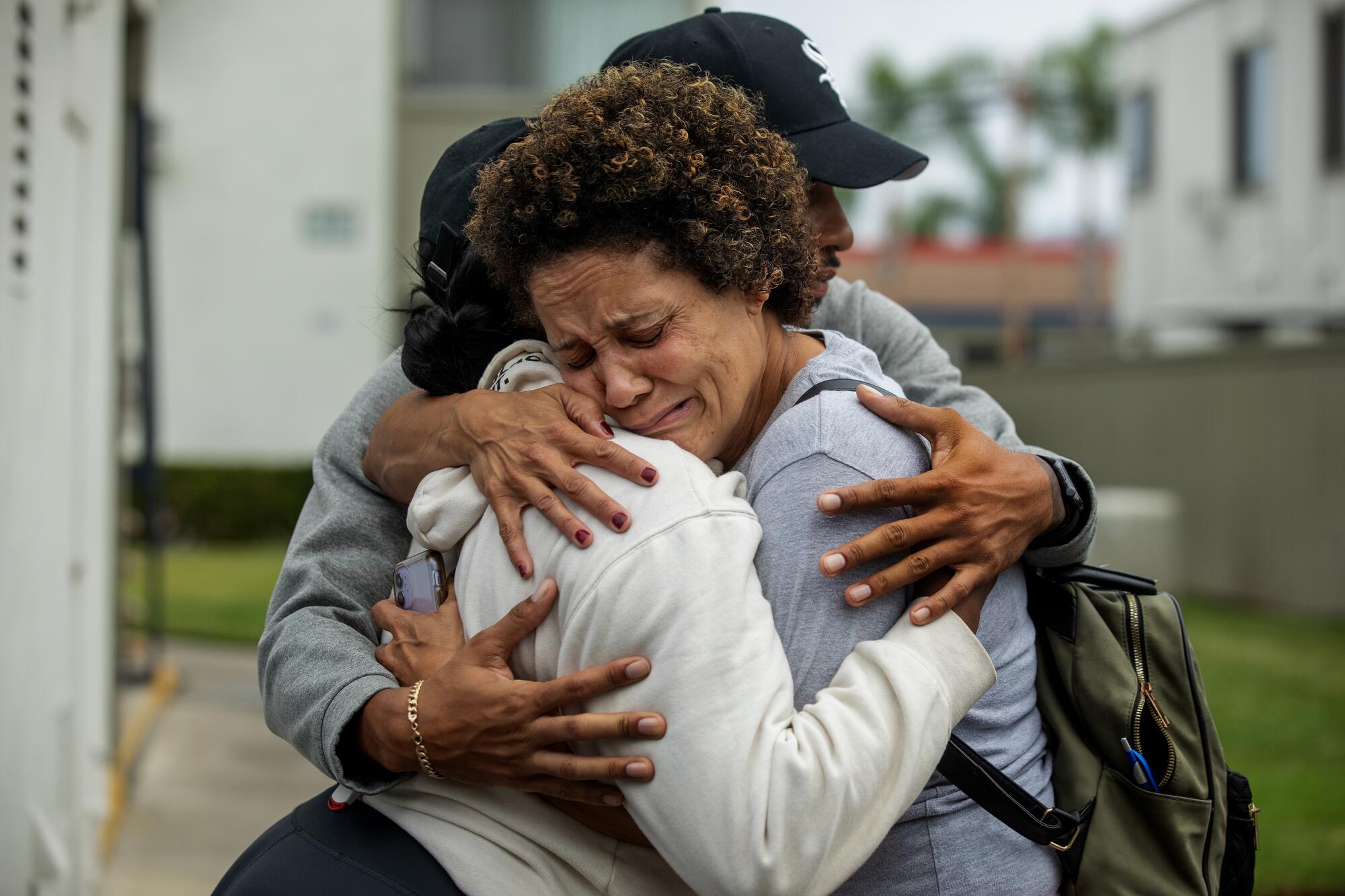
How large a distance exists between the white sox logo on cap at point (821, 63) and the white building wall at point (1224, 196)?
1211 centimetres

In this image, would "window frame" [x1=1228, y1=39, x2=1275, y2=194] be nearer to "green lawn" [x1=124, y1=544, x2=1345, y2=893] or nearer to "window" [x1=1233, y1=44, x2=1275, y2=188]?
"window" [x1=1233, y1=44, x2=1275, y2=188]

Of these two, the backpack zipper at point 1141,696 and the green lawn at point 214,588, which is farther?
the green lawn at point 214,588

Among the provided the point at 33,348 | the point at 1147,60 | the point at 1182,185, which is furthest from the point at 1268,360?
the point at 33,348

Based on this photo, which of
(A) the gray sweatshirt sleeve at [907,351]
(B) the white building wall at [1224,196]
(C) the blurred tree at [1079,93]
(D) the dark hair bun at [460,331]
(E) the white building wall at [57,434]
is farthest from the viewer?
(C) the blurred tree at [1079,93]

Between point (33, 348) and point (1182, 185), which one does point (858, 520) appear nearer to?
point (33, 348)

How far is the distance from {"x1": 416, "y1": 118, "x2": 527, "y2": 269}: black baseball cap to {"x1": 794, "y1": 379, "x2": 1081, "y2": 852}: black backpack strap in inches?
28.2

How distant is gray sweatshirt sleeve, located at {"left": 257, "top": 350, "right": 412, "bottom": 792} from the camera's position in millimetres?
1775

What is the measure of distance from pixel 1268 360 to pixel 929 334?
28.1ft

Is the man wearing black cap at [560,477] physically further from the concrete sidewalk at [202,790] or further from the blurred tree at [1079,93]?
the blurred tree at [1079,93]

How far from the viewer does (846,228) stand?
90.0 inches

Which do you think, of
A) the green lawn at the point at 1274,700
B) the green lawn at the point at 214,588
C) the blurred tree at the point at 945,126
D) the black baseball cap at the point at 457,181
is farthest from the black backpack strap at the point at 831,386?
the blurred tree at the point at 945,126

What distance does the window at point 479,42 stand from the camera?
1502 centimetres

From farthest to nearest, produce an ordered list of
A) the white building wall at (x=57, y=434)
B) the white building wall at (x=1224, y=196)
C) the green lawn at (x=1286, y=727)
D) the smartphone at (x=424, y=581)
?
the white building wall at (x=1224, y=196) < the green lawn at (x=1286, y=727) < the white building wall at (x=57, y=434) < the smartphone at (x=424, y=581)

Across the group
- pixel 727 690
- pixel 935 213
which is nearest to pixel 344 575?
pixel 727 690
